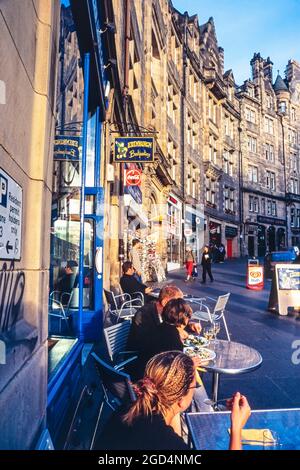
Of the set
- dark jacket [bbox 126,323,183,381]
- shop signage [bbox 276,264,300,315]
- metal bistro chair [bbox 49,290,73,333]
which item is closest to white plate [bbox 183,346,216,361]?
dark jacket [bbox 126,323,183,381]

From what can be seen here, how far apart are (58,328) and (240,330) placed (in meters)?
3.75

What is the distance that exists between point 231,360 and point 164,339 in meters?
0.66

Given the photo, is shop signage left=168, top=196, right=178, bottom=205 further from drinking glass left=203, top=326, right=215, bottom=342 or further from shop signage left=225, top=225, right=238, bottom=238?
drinking glass left=203, top=326, right=215, bottom=342

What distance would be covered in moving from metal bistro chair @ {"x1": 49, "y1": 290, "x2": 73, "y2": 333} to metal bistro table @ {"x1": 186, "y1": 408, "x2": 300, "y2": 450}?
3632mm

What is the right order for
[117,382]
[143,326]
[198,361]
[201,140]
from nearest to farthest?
1. [117,382]
2. [198,361]
3. [143,326]
4. [201,140]

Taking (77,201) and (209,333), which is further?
(77,201)

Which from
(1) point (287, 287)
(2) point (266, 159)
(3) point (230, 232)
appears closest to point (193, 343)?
(1) point (287, 287)

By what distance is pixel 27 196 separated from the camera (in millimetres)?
1917

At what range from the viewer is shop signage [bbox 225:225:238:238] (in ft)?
107

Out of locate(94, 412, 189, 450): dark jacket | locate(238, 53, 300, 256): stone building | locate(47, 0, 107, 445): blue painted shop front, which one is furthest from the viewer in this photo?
locate(238, 53, 300, 256): stone building

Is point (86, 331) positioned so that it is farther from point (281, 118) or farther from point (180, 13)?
point (281, 118)

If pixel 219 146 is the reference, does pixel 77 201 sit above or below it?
below

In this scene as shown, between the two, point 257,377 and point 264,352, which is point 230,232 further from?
point 257,377

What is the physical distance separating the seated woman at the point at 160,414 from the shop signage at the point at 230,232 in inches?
1243
